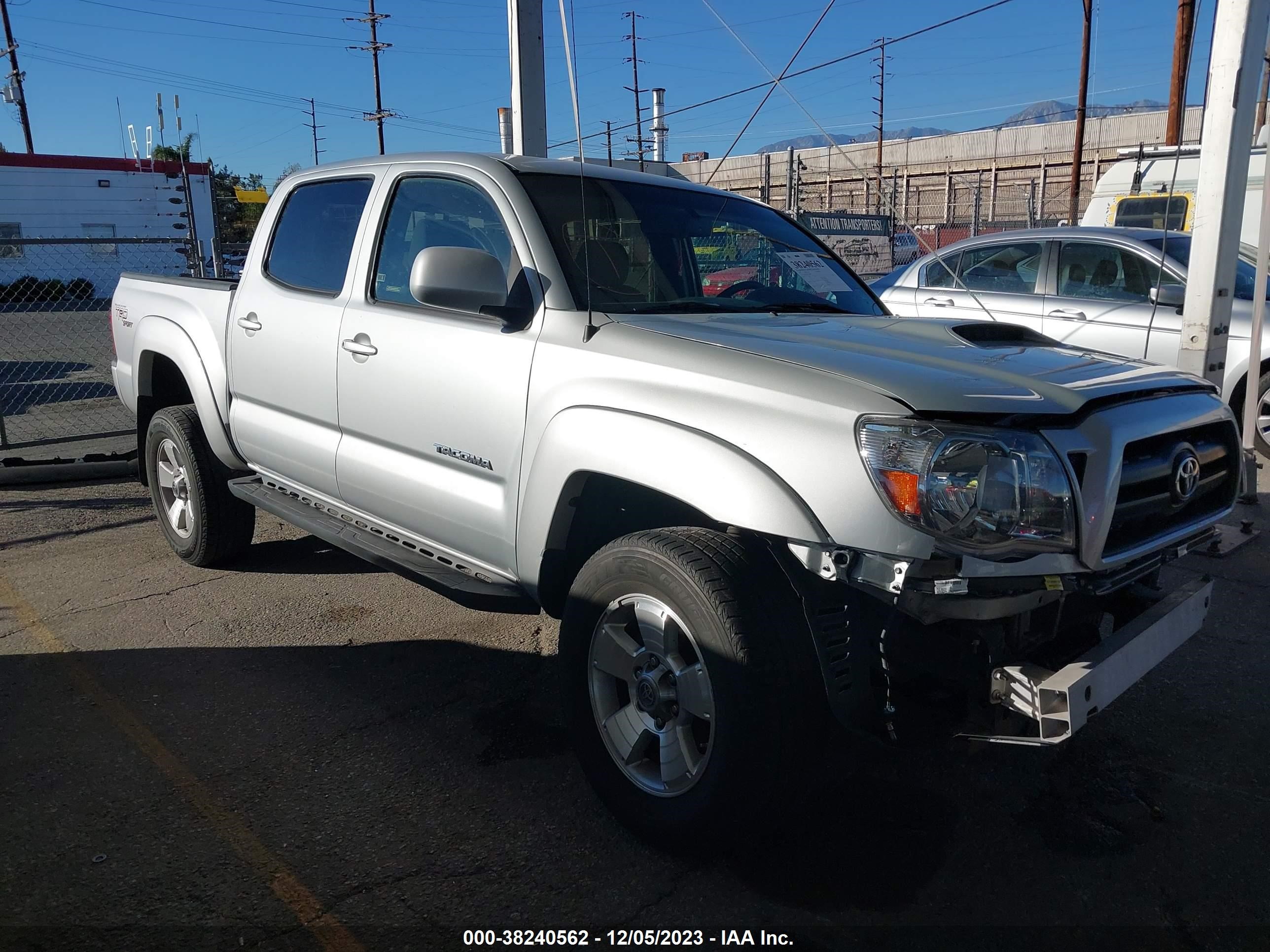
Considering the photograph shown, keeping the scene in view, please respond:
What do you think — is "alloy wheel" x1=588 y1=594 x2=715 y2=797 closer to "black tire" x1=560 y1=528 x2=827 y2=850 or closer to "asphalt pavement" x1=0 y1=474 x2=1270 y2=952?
"black tire" x1=560 y1=528 x2=827 y2=850

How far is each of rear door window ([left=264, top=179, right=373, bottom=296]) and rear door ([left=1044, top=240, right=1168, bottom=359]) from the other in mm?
5559

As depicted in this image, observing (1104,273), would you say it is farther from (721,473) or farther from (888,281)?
(721,473)

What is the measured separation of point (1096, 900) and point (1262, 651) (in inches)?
86.8

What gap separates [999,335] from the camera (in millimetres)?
3400

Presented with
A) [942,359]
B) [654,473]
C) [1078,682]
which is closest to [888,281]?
[942,359]

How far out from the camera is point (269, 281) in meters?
4.68

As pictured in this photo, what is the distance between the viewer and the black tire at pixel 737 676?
2.53 m

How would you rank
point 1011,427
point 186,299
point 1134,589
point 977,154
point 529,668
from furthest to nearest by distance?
point 977,154 → point 186,299 → point 529,668 → point 1134,589 → point 1011,427

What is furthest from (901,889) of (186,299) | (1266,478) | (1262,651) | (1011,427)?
(1266,478)

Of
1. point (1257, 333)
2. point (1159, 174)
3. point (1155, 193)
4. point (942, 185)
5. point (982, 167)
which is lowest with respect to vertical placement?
point (1257, 333)

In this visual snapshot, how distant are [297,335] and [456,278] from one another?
4.68 feet

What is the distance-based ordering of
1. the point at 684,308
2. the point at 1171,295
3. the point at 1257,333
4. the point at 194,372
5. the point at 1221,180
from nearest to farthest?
the point at 684,308 → the point at 194,372 → the point at 1221,180 → the point at 1257,333 → the point at 1171,295

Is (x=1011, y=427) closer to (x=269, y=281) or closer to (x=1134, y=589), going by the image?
(x=1134, y=589)

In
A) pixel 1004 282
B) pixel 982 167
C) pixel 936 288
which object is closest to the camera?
pixel 1004 282
